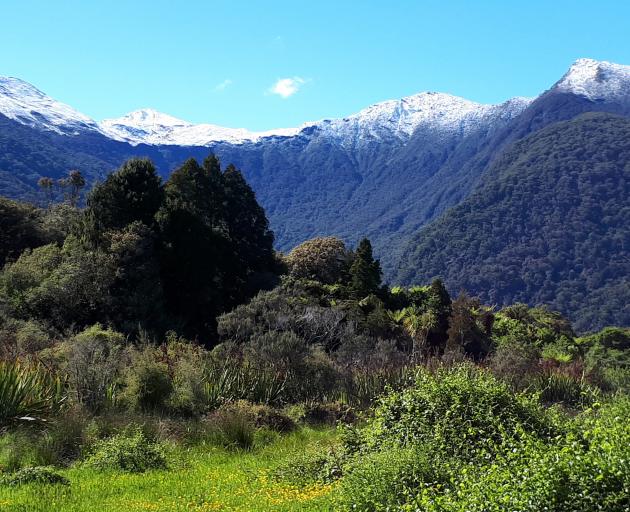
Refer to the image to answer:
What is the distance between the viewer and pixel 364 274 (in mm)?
33219

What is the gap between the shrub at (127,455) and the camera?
888cm

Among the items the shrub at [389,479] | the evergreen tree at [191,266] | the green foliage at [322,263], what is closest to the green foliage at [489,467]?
the shrub at [389,479]

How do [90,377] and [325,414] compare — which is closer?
[90,377]

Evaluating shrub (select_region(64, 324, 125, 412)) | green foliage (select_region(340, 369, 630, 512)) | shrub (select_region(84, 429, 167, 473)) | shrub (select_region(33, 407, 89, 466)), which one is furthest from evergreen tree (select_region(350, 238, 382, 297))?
green foliage (select_region(340, 369, 630, 512))

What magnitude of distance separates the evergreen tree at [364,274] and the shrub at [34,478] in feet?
82.2

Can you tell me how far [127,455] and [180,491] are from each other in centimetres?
171

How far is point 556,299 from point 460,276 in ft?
61.9

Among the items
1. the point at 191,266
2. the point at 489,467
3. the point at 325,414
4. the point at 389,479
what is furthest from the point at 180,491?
the point at 191,266

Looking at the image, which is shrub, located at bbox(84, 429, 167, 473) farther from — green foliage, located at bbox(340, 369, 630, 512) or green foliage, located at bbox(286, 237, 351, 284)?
green foliage, located at bbox(286, 237, 351, 284)

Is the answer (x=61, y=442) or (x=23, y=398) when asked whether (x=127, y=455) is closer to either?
(x=61, y=442)

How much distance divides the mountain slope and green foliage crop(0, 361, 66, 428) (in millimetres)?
99716

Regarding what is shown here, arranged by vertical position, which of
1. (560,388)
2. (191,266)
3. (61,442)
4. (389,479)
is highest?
(389,479)

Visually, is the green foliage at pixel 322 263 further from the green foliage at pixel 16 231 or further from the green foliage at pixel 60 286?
the green foliage at pixel 16 231

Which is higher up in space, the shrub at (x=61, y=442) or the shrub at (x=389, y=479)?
the shrub at (x=389, y=479)
